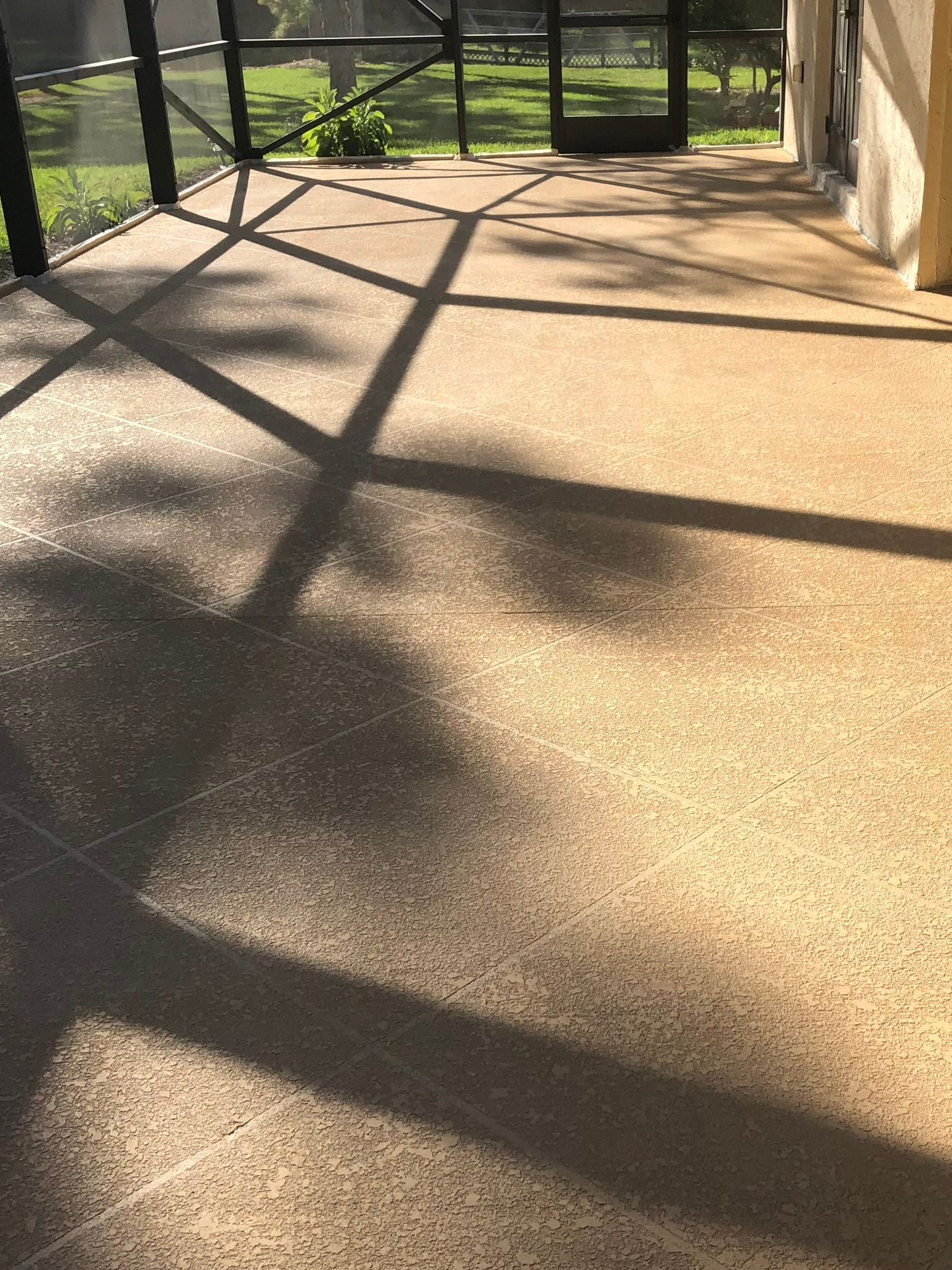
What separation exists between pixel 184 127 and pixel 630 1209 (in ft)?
33.2

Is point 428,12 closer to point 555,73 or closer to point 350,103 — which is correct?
point 350,103

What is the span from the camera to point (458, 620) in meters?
3.34

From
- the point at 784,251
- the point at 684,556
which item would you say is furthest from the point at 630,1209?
the point at 784,251

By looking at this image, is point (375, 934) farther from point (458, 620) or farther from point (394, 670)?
point (458, 620)

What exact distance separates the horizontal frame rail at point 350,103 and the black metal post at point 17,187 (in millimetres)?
4483

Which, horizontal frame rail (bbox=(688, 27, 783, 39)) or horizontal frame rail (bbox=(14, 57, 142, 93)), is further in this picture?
horizontal frame rail (bbox=(688, 27, 783, 39))

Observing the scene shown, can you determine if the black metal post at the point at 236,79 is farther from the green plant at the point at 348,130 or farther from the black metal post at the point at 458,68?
the black metal post at the point at 458,68

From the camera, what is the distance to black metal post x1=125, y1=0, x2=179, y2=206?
9.20 metres

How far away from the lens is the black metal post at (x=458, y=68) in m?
11.2

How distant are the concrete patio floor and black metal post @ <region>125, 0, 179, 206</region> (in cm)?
484

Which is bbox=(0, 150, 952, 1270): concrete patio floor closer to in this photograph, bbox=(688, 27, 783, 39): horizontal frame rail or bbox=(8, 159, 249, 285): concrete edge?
bbox=(8, 159, 249, 285): concrete edge

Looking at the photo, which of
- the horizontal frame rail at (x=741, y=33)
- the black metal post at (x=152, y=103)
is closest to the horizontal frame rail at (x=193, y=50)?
the black metal post at (x=152, y=103)

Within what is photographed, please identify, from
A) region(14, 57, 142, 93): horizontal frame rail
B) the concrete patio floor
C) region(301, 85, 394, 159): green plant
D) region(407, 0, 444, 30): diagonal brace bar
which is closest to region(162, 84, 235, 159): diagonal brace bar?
region(14, 57, 142, 93): horizontal frame rail

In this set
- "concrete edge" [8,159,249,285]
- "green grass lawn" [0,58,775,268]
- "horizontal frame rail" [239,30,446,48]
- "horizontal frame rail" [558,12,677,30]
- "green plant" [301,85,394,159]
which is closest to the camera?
"concrete edge" [8,159,249,285]
